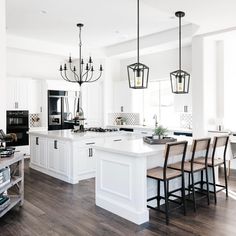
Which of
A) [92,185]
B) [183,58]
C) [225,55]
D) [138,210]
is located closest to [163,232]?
[138,210]

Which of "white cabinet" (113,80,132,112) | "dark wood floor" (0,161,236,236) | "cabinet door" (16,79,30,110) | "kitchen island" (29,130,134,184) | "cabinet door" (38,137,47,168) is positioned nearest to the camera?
"dark wood floor" (0,161,236,236)

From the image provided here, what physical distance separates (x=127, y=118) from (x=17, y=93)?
346 centimetres

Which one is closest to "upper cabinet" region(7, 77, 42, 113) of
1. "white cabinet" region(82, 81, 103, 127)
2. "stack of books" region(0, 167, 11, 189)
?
"white cabinet" region(82, 81, 103, 127)

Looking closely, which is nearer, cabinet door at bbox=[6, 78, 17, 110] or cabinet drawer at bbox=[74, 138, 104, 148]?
cabinet drawer at bbox=[74, 138, 104, 148]

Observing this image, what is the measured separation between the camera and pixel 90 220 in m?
3.41

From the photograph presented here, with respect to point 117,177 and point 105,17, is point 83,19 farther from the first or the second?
point 117,177

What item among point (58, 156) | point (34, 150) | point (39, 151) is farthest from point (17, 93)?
point (58, 156)

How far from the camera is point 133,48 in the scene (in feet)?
24.1

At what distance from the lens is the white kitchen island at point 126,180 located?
129 inches

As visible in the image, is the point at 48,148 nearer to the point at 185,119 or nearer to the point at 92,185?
the point at 92,185

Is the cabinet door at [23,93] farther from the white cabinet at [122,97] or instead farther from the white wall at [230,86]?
the white wall at [230,86]

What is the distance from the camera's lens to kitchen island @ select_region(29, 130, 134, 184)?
510 cm

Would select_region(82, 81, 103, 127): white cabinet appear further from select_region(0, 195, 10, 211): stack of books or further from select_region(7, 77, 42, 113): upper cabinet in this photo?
select_region(0, 195, 10, 211): stack of books

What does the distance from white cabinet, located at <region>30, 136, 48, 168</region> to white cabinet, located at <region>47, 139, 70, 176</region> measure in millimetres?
177
